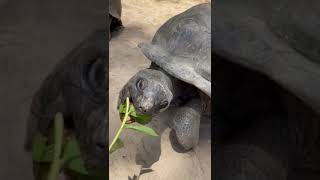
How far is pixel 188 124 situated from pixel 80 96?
331 mm

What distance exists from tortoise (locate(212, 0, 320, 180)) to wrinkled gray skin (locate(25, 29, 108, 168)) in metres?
0.31

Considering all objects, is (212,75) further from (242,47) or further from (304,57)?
(304,57)

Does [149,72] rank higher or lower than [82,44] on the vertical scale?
lower

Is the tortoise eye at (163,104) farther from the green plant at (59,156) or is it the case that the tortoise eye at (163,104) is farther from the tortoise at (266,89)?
the green plant at (59,156)

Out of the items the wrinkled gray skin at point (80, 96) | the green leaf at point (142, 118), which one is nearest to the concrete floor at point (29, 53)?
the wrinkled gray skin at point (80, 96)

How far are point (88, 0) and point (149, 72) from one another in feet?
0.91

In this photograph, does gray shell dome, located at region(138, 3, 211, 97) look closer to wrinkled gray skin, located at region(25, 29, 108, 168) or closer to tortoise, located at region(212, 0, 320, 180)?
tortoise, located at region(212, 0, 320, 180)

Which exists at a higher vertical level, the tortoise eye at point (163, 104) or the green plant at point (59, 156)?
the green plant at point (59, 156)

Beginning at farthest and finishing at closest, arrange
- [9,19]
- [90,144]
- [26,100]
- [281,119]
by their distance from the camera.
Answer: [9,19] < [281,119] < [26,100] < [90,144]

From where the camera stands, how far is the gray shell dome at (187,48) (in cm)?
149

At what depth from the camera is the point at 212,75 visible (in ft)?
4.84

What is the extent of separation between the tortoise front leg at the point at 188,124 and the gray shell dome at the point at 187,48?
13 cm

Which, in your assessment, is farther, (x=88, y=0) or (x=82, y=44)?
(x=88, y=0)

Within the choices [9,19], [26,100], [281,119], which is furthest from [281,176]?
[9,19]
